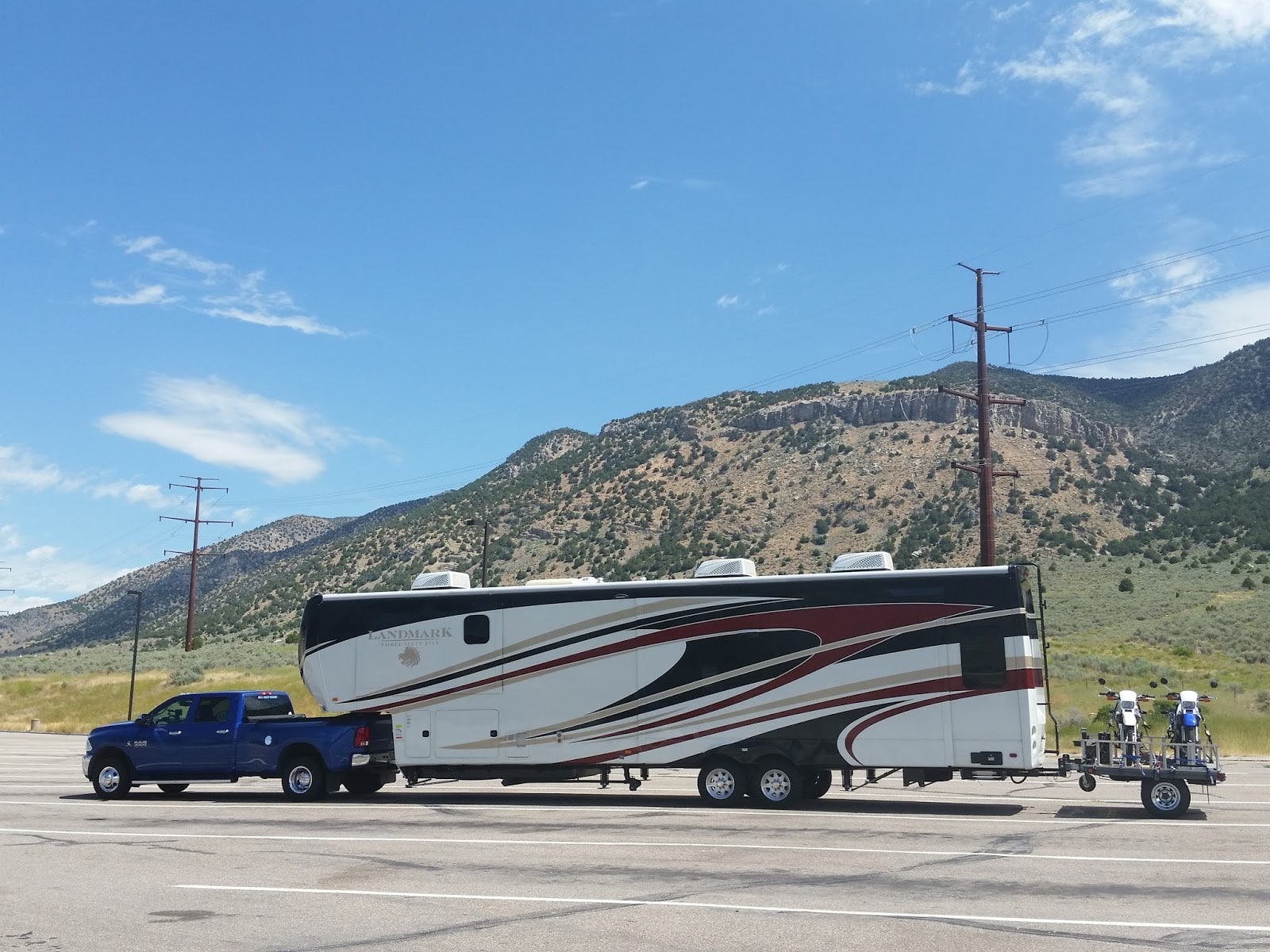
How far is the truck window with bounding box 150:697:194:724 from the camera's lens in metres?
20.9

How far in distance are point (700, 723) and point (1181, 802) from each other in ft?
23.8

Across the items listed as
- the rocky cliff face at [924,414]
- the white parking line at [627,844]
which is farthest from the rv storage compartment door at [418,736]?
the rocky cliff face at [924,414]

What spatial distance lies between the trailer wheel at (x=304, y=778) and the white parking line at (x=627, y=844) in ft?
14.5

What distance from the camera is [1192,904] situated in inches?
400

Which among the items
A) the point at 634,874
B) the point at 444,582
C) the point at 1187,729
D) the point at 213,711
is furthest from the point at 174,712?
the point at 1187,729

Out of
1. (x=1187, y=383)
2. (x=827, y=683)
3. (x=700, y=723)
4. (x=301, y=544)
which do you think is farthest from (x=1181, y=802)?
(x=301, y=544)

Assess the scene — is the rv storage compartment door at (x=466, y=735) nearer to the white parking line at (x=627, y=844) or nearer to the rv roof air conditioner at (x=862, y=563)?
the white parking line at (x=627, y=844)

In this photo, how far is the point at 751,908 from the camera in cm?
1012

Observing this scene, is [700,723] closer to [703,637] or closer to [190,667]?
[703,637]

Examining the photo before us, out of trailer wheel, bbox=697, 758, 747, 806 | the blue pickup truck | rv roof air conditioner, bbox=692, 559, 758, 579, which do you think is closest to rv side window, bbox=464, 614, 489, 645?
the blue pickup truck

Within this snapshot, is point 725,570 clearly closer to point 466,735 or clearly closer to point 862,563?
point 862,563

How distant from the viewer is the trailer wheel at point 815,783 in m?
19.2

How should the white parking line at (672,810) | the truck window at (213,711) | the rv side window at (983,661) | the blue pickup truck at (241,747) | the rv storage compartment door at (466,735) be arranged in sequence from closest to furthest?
the white parking line at (672,810), the rv side window at (983,661), the rv storage compartment door at (466,735), the blue pickup truck at (241,747), the truck window at (213,711)

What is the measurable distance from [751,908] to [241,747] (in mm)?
13122
